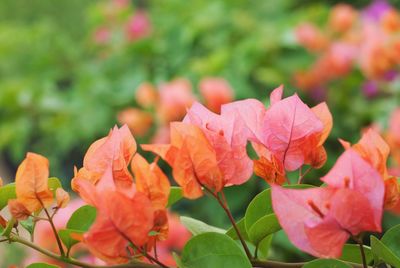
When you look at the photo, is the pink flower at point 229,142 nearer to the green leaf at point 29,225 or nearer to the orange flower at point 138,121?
the green leaf at point 29,225

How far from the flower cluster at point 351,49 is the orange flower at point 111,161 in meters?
0.98

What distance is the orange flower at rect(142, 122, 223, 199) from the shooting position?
389 mm

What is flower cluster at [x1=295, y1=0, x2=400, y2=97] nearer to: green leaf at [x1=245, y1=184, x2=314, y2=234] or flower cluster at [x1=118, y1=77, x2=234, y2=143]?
flower cluster at [x1=118, y1=77, x2=234, y2=143]

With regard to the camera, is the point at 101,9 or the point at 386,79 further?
the point at 101,9

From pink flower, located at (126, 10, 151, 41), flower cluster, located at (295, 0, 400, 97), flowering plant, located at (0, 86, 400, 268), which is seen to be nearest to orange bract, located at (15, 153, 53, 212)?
flowering plant, located at (0, 86, 400, 268)

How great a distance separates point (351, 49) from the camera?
167 centimetres

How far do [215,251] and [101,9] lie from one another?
1.97 metres

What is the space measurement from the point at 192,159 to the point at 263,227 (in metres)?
0.06

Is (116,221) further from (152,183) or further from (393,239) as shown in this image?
(393,239)

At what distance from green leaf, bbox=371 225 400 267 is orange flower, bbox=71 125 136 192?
14cm

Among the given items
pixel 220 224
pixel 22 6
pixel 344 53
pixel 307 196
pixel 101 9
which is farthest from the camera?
pixel 22 6

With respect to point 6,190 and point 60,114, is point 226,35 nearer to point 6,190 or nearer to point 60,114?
point 60,114

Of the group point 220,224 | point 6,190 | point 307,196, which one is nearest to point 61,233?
point 6,190

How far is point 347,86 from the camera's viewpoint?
1703 millimetres
